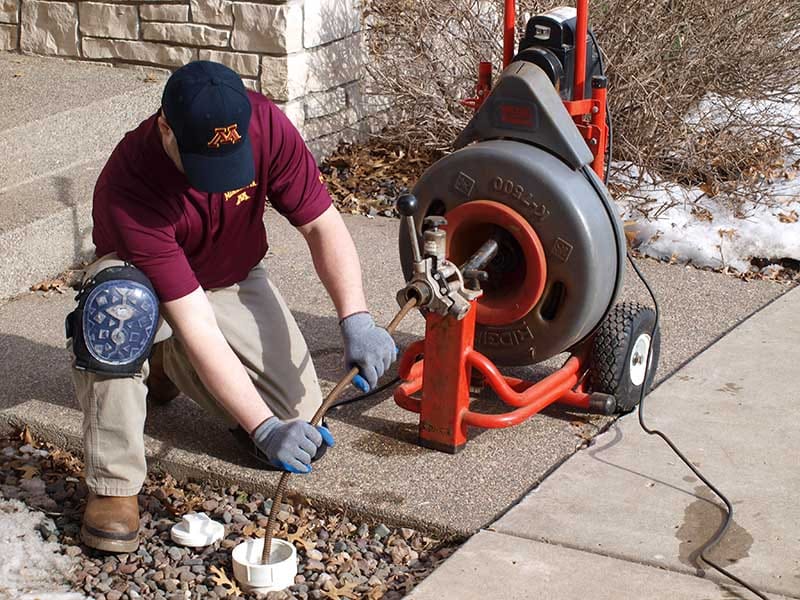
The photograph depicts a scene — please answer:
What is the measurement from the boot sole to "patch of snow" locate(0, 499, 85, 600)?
7 centimetres

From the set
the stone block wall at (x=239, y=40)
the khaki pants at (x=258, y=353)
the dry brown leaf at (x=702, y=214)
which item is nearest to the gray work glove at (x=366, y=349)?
the khaki pants at (x=258, y=353)

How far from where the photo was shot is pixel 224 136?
2.88 meters

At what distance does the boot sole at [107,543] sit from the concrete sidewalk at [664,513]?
78 cm

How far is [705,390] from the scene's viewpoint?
3.93 metres

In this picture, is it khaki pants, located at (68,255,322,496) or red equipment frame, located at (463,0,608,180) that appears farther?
red equipment frame, located at (463,0,608,180)

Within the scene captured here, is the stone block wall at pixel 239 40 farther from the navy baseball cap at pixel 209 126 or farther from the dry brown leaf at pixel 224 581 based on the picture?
the dry brown leaf at pixel 224 581

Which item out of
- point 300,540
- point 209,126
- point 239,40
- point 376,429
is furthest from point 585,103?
point 239,40

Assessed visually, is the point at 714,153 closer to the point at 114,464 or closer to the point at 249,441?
the point at 249,441

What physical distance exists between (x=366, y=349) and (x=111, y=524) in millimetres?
797

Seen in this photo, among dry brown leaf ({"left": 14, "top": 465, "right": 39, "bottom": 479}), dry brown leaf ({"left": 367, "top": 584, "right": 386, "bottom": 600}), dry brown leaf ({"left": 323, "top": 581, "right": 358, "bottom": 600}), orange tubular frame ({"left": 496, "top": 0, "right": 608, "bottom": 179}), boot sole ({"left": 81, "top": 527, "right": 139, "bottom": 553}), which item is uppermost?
orange tubular frame ({"left": 496, "top": 0, "right": 608, "bottom": 179})

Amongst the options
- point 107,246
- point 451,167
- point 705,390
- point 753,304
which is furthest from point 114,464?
point 753,304

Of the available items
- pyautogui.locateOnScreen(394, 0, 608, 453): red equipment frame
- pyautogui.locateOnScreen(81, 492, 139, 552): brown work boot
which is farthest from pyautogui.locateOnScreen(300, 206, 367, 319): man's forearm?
pyautogui.locateOnScreen(81, 492, 139, 552): brown work boot

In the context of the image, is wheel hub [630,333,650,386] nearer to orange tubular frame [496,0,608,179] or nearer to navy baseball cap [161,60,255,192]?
orange tubular frame [496,0,608,179]

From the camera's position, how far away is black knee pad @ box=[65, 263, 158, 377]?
301 centimetres
